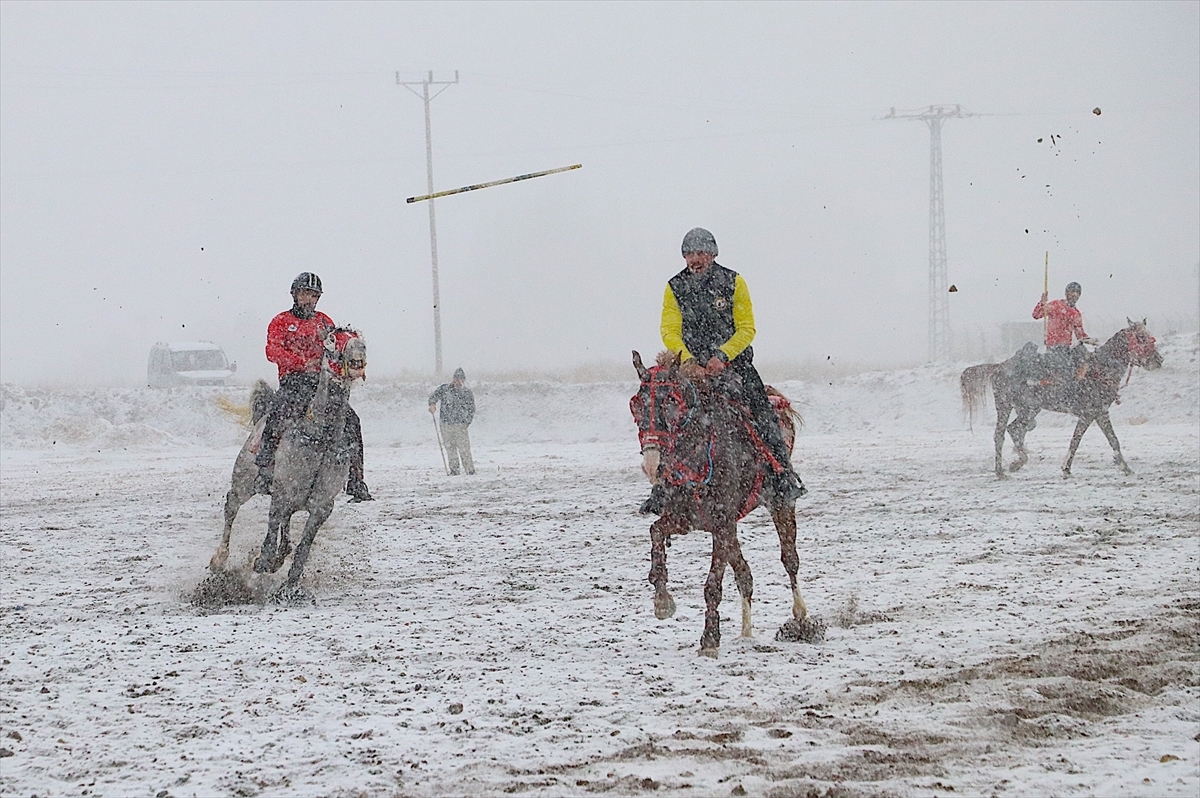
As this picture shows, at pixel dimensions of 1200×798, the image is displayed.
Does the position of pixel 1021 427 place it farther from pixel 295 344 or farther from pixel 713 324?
pixel 295 344

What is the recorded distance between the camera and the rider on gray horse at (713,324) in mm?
7164

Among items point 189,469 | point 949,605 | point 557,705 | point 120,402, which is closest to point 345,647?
point 557,705

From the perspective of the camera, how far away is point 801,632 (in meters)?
7.38

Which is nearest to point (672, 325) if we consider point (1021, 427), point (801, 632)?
point (801, 632)

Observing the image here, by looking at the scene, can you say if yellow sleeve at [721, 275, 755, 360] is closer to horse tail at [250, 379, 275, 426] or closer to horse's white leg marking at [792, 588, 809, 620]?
horse's white leg marking at [792, 588, 809, 620]

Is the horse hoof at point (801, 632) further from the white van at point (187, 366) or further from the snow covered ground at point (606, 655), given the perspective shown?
the white van at point (187, 366)

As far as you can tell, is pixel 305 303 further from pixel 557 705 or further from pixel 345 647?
pixel 557 705

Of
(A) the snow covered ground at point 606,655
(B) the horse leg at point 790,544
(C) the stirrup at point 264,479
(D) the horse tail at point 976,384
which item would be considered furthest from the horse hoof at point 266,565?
(D) the horse tail at point 976,384

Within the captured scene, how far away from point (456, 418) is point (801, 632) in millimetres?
14531

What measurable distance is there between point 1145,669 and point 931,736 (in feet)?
6.07

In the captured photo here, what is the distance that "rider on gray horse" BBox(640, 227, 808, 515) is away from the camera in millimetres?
7164

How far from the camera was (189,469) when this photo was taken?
77.3ft

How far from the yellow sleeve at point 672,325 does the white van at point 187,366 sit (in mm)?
32986

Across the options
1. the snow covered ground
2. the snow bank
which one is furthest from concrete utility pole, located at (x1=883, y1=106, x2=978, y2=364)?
the snow covered ground
